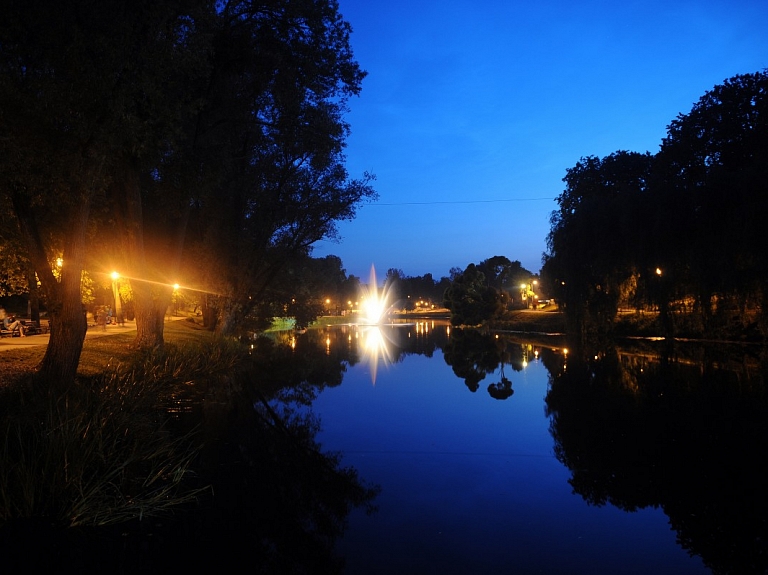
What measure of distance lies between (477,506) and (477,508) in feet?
0.22

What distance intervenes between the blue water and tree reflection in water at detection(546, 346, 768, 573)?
1.07 ft

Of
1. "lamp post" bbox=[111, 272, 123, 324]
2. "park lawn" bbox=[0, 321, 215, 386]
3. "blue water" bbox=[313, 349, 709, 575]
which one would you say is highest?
"lamp post" bbox=[111, 272, 123, 324]

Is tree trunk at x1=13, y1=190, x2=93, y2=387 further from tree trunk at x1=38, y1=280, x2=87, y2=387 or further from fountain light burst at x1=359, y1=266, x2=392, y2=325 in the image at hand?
fountain light burst at x1=359, y1=266, x2=392, y2=325

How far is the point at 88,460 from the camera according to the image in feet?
20.7

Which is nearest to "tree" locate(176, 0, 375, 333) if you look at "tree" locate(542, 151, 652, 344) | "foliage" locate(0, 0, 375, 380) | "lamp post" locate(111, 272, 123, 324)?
"foliage" locate(0, 0, 375, 380)

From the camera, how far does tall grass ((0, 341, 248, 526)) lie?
18.1ft

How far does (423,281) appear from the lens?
525 feet

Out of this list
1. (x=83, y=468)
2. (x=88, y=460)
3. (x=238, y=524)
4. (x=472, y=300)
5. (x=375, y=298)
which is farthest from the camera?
(x=375, y=298)

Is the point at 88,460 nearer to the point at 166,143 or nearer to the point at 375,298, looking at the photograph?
the point at 166,143

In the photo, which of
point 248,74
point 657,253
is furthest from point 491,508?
point 657,253

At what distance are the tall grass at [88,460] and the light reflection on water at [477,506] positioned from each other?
2.41 meters

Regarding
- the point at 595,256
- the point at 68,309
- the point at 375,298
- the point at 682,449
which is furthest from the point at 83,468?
the point at 375,298

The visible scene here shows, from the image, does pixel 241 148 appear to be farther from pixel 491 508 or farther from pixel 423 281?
pixel 423 281

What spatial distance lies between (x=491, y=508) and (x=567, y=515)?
83 centimetres
